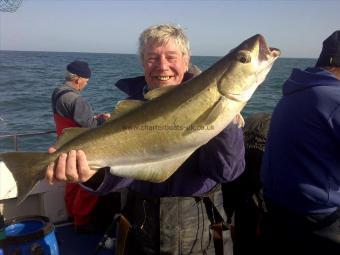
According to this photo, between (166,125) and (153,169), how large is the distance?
1.23ft

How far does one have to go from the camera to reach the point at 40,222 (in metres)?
5.20

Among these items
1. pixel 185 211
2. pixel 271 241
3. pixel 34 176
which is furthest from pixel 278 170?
pixel 34 176

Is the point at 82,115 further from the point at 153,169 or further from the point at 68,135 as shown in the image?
the point at 153,169

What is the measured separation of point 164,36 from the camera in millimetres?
3447

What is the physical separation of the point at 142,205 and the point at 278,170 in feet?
5.21

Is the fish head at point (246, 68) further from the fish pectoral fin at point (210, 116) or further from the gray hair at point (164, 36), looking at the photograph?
the gray hair at point (164, 36)

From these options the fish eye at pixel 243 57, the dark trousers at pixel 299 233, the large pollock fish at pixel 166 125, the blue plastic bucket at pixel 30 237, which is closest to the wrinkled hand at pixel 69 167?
the large pollock fish at pixel 166 125

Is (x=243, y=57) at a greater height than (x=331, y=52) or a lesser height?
greater

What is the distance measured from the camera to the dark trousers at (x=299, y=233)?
3922 mm

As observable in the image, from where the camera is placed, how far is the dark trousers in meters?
3.92

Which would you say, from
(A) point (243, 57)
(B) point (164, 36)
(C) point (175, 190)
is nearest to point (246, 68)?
(A) point (243, 57)

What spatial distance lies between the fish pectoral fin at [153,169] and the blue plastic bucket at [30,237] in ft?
7.28

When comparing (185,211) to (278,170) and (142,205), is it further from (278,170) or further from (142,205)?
(278,170)

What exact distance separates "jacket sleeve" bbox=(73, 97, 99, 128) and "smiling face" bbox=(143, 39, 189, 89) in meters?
3.82
